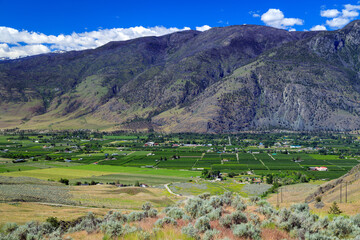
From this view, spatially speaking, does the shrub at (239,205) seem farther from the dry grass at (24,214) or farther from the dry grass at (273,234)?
the dry grass at (24,214)

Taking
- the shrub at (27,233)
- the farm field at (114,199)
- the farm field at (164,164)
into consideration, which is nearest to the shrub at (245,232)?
the shrub at (27,233)

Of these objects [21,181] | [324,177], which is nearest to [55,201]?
[21,181]

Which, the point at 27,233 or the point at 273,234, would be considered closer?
the point at 273,234

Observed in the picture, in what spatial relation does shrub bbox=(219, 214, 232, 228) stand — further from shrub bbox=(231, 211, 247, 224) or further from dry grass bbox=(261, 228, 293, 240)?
dry grass bbox=(261, 228, 293, 240)

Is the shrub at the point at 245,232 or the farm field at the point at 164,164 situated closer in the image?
the shrub at the point at 245,232

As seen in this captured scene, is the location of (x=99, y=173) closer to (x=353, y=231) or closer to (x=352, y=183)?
(x=352, y=183)

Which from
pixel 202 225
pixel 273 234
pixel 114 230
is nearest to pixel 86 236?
pixel 114 230

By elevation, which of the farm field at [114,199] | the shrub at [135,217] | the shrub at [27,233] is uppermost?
the shrub at [27,233]

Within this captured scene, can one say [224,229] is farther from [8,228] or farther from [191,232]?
[8,228]

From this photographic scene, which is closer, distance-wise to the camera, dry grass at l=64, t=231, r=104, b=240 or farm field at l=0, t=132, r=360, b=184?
dry grass at l=64, t=231, r=104, b=240

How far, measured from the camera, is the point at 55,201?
144ft

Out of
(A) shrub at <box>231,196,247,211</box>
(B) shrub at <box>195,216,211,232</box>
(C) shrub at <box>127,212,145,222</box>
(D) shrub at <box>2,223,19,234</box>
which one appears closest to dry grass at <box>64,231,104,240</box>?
(C) shrub at <box>127,212,145,222</box>

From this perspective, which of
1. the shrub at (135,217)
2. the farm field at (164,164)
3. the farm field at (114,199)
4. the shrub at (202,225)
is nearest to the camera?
the shrub at (202,225)

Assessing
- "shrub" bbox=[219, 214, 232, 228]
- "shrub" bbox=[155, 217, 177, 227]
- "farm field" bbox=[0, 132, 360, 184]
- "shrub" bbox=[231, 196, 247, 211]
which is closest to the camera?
"shrub" bbox=[219, 214, 232, 228]
